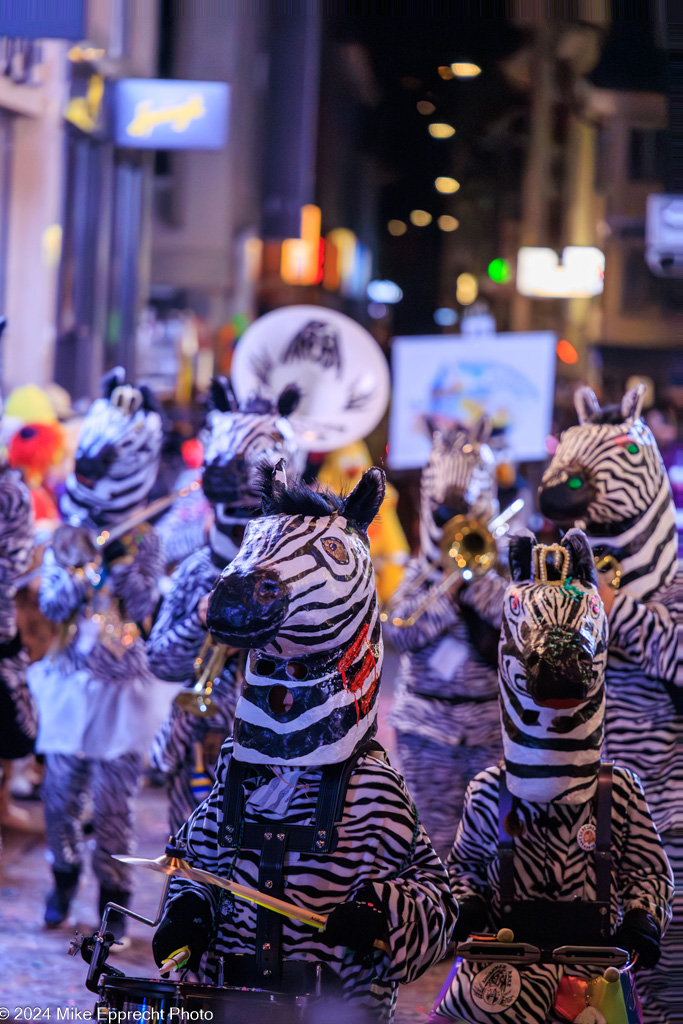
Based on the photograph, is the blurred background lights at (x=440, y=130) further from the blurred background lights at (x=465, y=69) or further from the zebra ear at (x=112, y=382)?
the zebra ear at (x=112, y=382)

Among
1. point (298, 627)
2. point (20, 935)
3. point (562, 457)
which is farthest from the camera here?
point (20, 935)

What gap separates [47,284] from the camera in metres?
11.0

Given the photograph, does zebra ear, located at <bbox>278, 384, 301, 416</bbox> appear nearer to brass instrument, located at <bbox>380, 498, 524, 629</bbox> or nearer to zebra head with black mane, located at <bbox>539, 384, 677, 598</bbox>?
brass instrument, located at <bbox>380, 498, 524, 629</bbox>

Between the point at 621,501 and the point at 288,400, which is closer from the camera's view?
the point at 621,501

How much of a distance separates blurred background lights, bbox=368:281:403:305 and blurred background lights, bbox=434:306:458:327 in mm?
590

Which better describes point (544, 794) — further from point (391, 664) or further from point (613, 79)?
point (613, 79)

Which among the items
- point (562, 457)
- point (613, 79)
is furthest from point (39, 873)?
point (613, 79)

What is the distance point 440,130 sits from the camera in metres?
14.5

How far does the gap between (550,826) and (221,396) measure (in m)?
2.06

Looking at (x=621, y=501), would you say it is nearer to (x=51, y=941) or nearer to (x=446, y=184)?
(x=51, y=941)

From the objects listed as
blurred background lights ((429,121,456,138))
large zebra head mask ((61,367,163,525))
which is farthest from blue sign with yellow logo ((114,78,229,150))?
large zebra head mask ((61,367,163,525))

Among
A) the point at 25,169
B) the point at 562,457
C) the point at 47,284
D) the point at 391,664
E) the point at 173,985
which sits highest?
the point at 25,169

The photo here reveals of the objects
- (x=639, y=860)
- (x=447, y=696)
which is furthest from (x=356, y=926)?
(x=447, y=696)

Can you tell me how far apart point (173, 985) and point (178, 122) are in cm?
844
